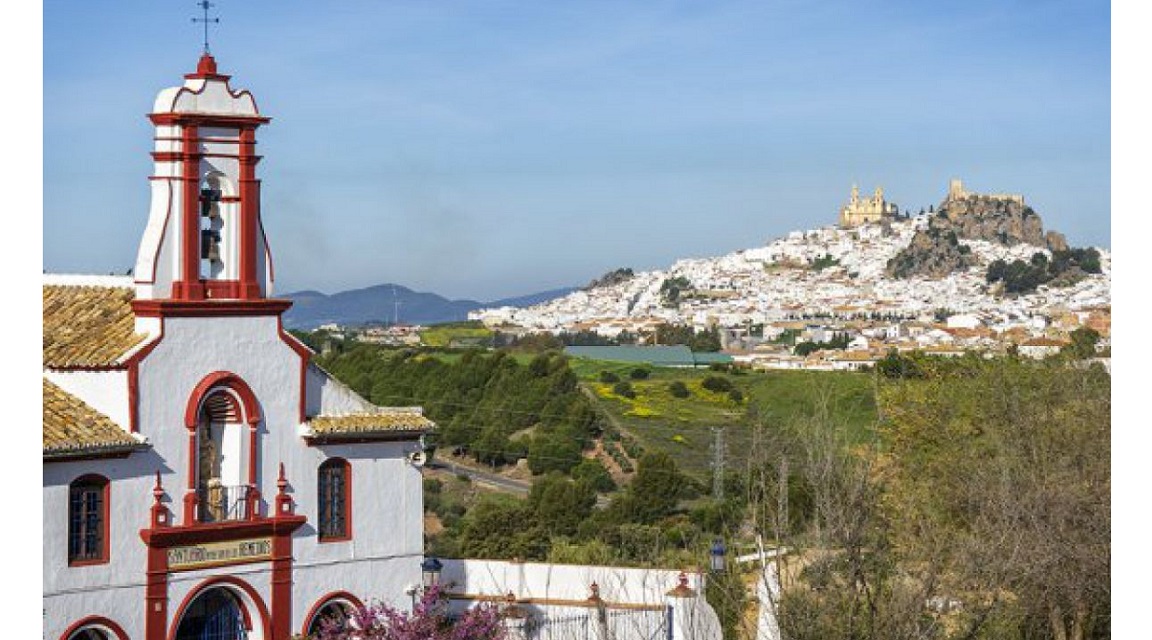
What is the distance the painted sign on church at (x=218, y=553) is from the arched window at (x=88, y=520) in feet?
2.51

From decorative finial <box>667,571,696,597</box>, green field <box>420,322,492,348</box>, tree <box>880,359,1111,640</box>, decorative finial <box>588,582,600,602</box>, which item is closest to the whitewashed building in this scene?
decorative finial <box>588,582,600,602</box>

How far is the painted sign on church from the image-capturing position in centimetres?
1806

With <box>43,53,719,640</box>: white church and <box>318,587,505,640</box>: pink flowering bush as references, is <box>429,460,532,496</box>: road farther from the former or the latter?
<box>318,587,505,640</box>: pink flowering bush

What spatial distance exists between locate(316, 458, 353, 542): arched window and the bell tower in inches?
80.0

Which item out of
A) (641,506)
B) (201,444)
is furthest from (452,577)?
(641,506)

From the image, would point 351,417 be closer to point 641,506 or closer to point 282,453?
point 282,453

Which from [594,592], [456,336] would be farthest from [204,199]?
[456,336]

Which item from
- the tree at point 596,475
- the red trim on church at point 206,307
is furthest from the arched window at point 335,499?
the tree at point 596,475

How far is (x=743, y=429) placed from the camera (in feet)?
179

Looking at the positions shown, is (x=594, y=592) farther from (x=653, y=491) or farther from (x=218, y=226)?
(x=653, y=491)

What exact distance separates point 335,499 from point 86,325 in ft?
10.6

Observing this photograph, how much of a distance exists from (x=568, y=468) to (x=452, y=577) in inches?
1125

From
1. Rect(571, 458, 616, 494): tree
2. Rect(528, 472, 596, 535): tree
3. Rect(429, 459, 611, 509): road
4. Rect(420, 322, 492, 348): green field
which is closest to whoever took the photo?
Rect(528, 472, 596, 535): tree

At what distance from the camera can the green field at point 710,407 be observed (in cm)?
5156
